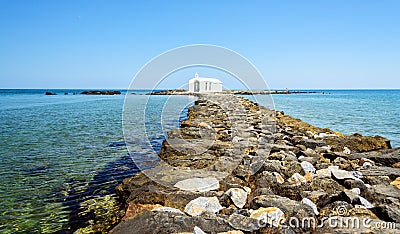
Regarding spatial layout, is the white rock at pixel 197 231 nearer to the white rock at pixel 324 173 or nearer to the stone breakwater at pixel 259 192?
the stone breakwater at pixel 259 192

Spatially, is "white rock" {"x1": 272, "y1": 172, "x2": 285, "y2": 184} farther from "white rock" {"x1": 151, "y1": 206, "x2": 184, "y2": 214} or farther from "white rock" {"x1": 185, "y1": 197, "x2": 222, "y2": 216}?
"white rock" {"x1": 151, "y1": 206, "x2": 184, "y2": 214}

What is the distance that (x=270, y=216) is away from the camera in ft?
8.83

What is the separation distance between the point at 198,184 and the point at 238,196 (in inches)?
24.1

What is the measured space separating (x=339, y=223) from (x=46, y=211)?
3.44m

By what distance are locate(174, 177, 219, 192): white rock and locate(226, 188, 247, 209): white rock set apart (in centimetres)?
32

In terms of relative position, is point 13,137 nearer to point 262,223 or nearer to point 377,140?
point 262,223

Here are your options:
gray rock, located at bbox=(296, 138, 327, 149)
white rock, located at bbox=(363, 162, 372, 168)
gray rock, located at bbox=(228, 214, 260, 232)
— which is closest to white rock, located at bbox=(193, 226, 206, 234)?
gray rock, located at bbox=(228, 214, 260, 232)

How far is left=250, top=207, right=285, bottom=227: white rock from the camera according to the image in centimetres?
263

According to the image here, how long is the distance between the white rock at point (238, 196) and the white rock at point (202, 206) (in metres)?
0.22

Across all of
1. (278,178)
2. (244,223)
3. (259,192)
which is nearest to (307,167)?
(278,178)

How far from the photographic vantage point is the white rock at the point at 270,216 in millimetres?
2635

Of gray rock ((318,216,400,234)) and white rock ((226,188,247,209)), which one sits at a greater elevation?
gray rock ((318,216,400,234))

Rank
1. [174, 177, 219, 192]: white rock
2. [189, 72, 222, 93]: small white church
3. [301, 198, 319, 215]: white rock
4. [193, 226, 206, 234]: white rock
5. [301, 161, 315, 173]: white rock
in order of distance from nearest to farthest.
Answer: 1. [193, 226, 206, 234]: white rock
2. [301, 198, 319, 215]: white rock
3. [174, 177, 219, 192]: white rock
4. [301, 161, 315, 173]: white rock
5. [189, 72, 222, 93]: small white church

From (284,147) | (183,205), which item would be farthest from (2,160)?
(284,147)
